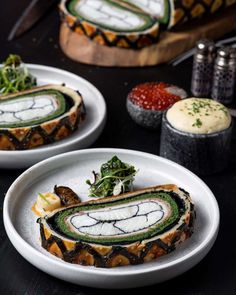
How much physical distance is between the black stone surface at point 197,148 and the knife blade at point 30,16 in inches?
46.0

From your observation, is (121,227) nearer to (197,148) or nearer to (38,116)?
(197,148)

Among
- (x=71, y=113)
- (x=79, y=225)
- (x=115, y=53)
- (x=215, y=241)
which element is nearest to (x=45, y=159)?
(x=71, y=113)

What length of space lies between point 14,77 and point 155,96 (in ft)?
1.74

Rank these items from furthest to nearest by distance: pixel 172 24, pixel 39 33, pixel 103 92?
pixel 39 33 < pixel 172 24 < pixel 103 92

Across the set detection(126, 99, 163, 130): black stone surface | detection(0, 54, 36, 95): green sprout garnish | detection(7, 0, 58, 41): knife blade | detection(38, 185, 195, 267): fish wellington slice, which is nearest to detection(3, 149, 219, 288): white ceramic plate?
detection(38, 185, 195, 267): fish wellington slice

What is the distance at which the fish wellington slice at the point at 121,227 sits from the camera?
6.15 feet

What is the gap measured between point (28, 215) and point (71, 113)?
479 millimetres

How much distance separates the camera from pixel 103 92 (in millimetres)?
2889

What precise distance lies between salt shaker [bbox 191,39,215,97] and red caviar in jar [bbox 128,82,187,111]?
0.19 m

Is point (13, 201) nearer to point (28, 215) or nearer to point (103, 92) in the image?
point (28, 215)

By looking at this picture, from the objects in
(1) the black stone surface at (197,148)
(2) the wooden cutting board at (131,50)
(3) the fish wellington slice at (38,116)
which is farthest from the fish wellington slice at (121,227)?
(2) the wooden cutting board at (131,50)

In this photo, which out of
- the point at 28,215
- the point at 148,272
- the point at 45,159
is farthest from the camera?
the point at 45,159

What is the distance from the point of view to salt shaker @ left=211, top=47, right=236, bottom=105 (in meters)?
2.70

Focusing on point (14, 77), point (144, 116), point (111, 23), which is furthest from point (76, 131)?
point (111, 23)
